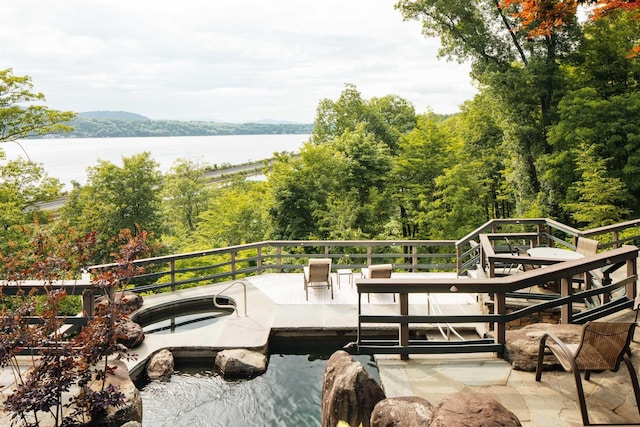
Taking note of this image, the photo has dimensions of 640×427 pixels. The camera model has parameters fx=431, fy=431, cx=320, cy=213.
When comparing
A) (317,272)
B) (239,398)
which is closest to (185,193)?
(317,272)

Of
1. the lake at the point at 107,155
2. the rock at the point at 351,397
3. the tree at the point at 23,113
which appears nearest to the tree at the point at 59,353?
the rock at the point at 351,397

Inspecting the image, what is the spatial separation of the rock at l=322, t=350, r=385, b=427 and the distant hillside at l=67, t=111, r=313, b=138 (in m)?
41.3

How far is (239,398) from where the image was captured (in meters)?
6.06

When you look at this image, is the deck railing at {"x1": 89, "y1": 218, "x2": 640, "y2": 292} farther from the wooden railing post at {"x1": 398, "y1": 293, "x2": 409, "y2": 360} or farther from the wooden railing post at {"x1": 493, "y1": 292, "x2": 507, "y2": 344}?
the wooden railing post at {"x1": 398, "y1": 293, "x2": 409, "y2": 360}

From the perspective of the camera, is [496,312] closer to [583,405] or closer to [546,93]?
[583,405]

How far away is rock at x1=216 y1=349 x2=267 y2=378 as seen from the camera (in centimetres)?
662

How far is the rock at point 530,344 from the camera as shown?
4.50m

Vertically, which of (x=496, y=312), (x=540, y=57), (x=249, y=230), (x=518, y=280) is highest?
(x=540, y=57)

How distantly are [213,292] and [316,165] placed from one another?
13.4 metres

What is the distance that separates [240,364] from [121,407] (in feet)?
6.64

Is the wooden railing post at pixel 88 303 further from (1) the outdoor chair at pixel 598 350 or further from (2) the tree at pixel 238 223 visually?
(2) the tree at pixel 238 223

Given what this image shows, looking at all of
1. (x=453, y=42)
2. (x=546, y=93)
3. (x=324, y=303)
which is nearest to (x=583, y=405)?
(x=324, y=303)

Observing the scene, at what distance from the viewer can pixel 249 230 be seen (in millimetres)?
A: 25094

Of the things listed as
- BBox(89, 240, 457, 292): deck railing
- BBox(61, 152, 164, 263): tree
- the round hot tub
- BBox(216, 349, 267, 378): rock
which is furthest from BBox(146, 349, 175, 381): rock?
BBox(61, 152, 164, 263): tree
